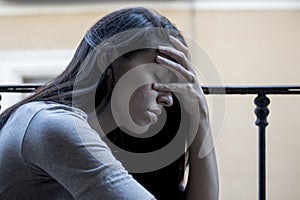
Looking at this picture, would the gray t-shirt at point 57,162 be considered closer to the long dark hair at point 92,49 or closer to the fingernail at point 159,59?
the long dark hair at point 92,49

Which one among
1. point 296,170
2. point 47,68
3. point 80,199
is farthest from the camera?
point 47,68

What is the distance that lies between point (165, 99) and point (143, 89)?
0.21ft

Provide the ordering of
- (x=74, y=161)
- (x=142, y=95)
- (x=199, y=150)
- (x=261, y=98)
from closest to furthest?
(x=74, y=161), (x=142, y=95), (x=199, y=150), (x=261, y=98)

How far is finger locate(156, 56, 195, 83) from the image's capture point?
3.06 feet

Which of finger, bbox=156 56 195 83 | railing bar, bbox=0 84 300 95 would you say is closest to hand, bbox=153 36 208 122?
finger, bbox=156 56 195 83

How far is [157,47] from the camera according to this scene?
94 centimetres

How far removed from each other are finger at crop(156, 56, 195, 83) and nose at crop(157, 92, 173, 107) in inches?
1.7

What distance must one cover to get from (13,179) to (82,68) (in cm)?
22

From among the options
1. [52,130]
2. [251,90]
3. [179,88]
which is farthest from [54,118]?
[251,90]

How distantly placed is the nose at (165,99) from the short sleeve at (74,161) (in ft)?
0.64

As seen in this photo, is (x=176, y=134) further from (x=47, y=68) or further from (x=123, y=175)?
(x=47, y=68)

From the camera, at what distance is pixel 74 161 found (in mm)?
770

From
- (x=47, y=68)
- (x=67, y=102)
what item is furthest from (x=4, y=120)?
(x=47, y=68)

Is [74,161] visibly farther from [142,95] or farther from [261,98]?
[261,98]
